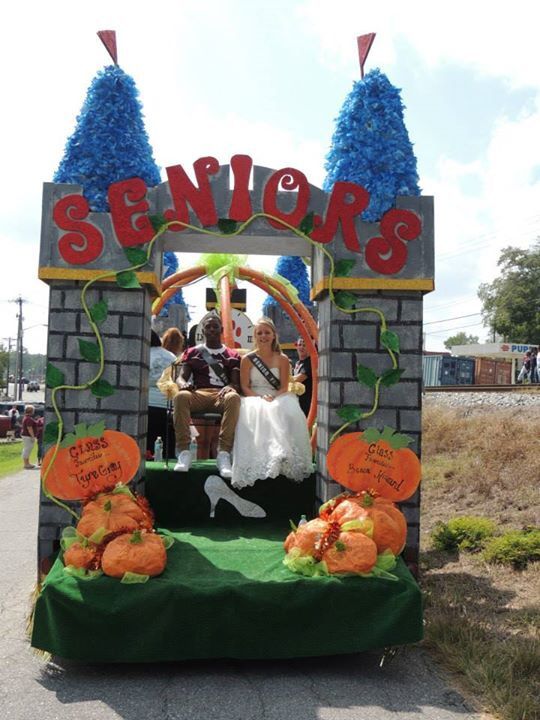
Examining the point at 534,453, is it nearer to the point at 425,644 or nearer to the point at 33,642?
the point at 425,644

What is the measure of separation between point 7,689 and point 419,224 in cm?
394

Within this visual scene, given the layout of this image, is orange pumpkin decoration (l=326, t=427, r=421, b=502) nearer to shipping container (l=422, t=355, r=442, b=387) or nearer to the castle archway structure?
the castle archway structure

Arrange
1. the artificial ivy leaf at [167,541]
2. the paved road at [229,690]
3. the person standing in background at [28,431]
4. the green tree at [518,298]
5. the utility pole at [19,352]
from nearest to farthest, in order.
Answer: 1. the paved road at [229,690]
2. the artificial ivy leaf at [167,541]
3. the person standing in background at [28,431]
4. the green tree at [518,298]
5. the utility pole at [19,352]

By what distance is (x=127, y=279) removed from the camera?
4.62 m

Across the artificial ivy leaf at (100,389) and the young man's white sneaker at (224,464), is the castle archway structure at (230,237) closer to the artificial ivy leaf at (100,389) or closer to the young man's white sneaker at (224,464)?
the artificial ivy leaf at (100,389)

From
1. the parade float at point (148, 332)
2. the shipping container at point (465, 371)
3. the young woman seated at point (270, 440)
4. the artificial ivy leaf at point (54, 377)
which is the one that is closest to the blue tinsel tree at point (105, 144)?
the parade float at point (148, 332)

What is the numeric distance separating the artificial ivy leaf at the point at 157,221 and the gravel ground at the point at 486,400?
9714mm

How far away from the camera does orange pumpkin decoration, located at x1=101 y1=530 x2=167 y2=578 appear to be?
372 centimetres

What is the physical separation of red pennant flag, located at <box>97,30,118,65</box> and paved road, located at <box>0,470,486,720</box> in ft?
13.8

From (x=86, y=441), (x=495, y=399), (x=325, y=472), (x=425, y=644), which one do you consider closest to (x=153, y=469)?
(x=86, y=441)

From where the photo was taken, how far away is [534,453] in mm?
9180

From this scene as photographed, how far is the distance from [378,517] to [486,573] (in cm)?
225

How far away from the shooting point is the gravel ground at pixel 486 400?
13383mm

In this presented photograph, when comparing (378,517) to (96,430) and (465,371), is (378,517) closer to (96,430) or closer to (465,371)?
(96,430)
